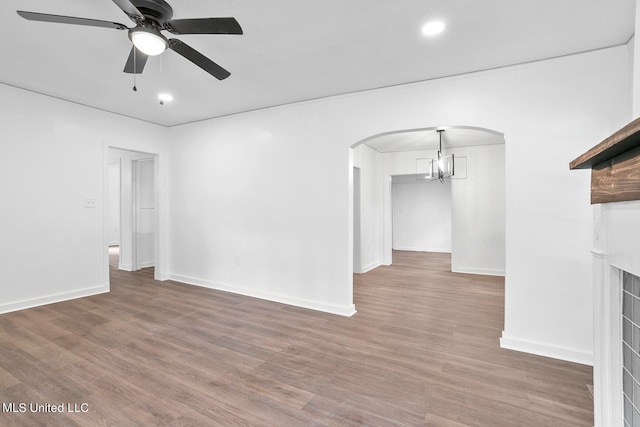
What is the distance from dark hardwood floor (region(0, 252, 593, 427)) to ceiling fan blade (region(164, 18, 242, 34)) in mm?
2445

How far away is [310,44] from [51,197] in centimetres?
402

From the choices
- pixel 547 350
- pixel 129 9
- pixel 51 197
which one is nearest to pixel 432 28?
pixel 129 9

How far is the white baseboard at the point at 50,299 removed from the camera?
11.7 ft

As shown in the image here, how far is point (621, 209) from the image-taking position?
1101 mm

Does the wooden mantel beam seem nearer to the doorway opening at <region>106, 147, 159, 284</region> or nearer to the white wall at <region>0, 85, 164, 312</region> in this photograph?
the white wall at <region>0, 85, 164, 312</region>

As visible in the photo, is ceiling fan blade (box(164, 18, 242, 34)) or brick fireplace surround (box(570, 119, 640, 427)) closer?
brick fireplace surround (box(570, 119, 640, 427))

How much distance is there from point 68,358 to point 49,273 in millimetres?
2042

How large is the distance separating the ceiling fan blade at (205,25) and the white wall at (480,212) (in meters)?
5.74

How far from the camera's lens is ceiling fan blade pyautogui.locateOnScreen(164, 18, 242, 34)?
1739 millimetres

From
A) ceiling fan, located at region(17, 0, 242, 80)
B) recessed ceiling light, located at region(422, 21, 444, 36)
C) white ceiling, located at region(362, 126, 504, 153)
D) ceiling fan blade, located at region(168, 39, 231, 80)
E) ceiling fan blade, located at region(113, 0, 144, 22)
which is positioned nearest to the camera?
ceiling fan blade, located at region(113, 0, 144, 22)

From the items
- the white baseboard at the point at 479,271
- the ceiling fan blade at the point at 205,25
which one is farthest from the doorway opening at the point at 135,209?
the white baseboard at the point at 479,271

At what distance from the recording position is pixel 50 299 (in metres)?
3.90
